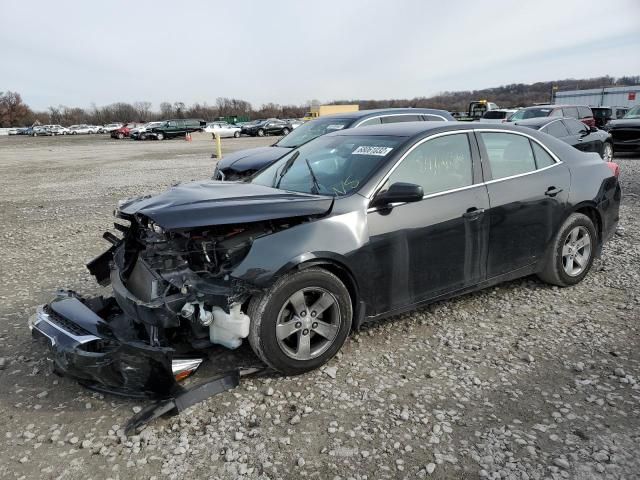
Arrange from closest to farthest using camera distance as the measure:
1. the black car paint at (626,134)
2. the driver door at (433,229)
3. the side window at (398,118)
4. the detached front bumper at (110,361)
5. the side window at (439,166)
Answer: the detached front bumper at (110,361) → the driver door at (433,229) → the side window at (439,166) → the side window at (398,118) → the black car paint at (626,134)

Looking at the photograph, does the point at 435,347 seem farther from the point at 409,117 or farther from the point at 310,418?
the point at 409,117

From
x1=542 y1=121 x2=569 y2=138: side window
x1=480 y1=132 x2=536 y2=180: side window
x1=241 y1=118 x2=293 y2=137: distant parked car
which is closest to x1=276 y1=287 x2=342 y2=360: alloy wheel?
x1=480 y1=132 x2=536 y2=180: side window

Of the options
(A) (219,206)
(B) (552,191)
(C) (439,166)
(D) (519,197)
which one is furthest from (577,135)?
(A) (219,206)

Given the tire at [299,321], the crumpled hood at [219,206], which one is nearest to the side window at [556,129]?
the crumpled hood at [219,206]

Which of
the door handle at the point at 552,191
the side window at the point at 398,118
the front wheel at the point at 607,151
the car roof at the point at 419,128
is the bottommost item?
the front wheel at the point at 607,151

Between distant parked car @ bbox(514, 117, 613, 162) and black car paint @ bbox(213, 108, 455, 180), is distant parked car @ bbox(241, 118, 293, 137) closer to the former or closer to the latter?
distant parked car @ bbox(514, 117, 613, 162)

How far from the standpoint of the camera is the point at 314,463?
8.54ft

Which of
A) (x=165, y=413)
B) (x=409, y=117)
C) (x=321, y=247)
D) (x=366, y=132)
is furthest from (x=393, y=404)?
(x=409, y=117)

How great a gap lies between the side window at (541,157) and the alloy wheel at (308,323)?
8.31ft

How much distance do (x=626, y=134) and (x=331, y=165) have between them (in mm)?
14031

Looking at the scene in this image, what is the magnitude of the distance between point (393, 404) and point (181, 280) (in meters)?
1.61

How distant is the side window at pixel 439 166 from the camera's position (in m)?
3.78

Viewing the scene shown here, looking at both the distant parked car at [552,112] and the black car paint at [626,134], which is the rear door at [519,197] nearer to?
Result: the distant parked car at [552,112]

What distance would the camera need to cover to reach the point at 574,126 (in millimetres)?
11664
